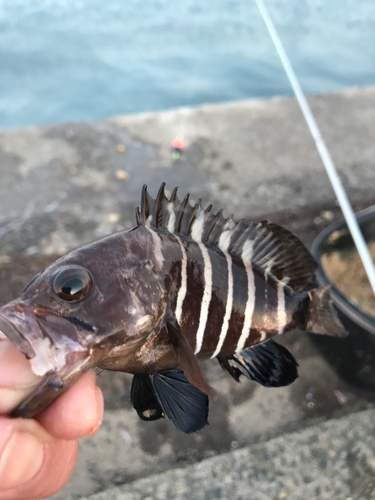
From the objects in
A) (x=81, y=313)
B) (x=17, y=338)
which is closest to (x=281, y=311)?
(x=81, y=313)

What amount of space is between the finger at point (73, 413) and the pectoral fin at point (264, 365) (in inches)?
14.4

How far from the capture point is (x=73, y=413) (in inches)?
26.6

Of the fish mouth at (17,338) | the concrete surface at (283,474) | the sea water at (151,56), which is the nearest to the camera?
the fish mouth at (17,338)

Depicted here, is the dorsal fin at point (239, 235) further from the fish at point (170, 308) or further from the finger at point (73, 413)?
the finger at point (73, 413)

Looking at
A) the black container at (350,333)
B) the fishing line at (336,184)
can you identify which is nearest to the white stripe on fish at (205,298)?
the fishing line at (336,184)

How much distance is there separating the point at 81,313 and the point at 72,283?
0.05m

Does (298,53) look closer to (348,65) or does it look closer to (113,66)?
(348,65)

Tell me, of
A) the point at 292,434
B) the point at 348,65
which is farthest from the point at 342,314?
the point at 348,65

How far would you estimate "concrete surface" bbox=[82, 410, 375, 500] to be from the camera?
139 centimetres

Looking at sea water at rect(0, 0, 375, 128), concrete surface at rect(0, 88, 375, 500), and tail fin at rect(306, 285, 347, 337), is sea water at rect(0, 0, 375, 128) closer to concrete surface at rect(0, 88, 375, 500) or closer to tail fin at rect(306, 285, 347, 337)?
concrete surface at rect(0, 88, 375, 500)

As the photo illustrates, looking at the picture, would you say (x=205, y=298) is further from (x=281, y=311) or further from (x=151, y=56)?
(x=151, y=56)

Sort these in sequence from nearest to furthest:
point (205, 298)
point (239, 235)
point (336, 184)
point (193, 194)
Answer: point (205, 298), point (239, 235), point (336, 184), point (193, 194)

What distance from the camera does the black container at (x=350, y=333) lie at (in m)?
1.47

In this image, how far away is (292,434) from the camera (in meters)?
1.55
